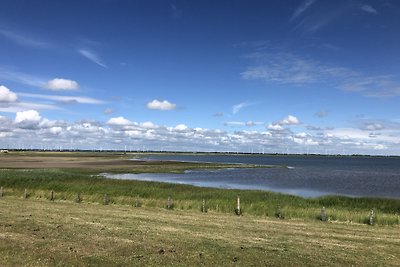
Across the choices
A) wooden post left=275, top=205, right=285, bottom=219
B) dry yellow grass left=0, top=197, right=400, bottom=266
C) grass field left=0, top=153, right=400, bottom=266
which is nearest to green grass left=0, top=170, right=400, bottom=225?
wooden post left=275, top=205, right=285, bottom=219

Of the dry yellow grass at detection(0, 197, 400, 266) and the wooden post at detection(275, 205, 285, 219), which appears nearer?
the dry yellow grass at detection(0, 197, 400, 266)

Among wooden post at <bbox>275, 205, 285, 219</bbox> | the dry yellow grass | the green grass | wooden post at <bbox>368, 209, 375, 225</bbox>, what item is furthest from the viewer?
the green grass

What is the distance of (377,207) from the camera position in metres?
47.7

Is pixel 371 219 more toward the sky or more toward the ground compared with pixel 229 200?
more toward the sky

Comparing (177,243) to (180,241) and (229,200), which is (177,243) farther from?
(229,200)

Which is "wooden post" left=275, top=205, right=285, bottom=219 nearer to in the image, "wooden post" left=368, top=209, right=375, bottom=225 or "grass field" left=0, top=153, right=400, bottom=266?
"grass field" left=0, top=153, right=400, bottom=266

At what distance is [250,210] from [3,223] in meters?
22.7

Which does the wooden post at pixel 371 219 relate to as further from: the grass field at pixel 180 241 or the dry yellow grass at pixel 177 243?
the dry yellow grass at pixel 177 243

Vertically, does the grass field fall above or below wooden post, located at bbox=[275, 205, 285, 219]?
above

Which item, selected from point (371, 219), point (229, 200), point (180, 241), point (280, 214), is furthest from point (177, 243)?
point (229, 200)

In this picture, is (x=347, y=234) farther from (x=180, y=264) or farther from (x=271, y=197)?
(x=271, y=197)

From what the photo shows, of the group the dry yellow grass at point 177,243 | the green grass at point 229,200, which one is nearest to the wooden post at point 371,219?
the green grass at point 229,200

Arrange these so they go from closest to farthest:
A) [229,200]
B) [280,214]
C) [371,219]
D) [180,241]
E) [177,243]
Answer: [177,243]
[180,241]
[371,219]
[280,214]
[229,200]

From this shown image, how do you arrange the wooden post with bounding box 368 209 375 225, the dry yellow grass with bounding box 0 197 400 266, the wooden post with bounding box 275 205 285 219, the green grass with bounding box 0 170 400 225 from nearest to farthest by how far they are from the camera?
the dry yellow grass with bounding box 0 197 400 266 < the wooden post with bounding box 368 209 375 225 < the wooden post with bounding box 275 205 285 219 < the green grass with bounding box 0 170 400 225
